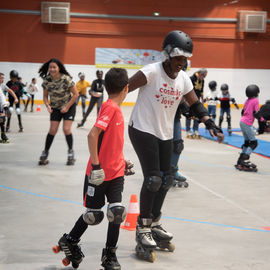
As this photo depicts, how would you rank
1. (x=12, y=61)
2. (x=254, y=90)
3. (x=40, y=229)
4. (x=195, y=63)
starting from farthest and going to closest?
(x=195, y=63), (x=12, y=61), (x=254, y=90), (x=40, y=229)

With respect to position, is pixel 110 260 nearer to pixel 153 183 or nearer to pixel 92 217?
pixel 92 217

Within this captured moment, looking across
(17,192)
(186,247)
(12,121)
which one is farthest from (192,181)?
(12,121)

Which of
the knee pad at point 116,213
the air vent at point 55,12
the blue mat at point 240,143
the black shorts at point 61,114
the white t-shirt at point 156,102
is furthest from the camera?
the air vent at point 55,12

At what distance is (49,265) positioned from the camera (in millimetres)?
3068

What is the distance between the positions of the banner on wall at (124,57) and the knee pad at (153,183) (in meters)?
19.1

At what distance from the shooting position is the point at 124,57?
875 inches

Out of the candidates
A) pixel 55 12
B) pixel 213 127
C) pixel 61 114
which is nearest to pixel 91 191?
pixel 213 127

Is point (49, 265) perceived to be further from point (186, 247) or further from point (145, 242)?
point (186, 247)

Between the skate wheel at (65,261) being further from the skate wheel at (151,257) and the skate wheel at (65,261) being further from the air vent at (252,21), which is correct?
the air vent at (252,21)

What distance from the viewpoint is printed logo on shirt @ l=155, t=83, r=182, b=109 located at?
333 centimetres

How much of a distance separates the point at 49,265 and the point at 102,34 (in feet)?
64.5

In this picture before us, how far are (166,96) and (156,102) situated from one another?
9cm

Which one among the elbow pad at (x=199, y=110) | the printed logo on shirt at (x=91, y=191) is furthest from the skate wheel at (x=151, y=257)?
the elbow pad at (x=199, y=110)

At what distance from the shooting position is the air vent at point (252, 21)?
22.3 metres
